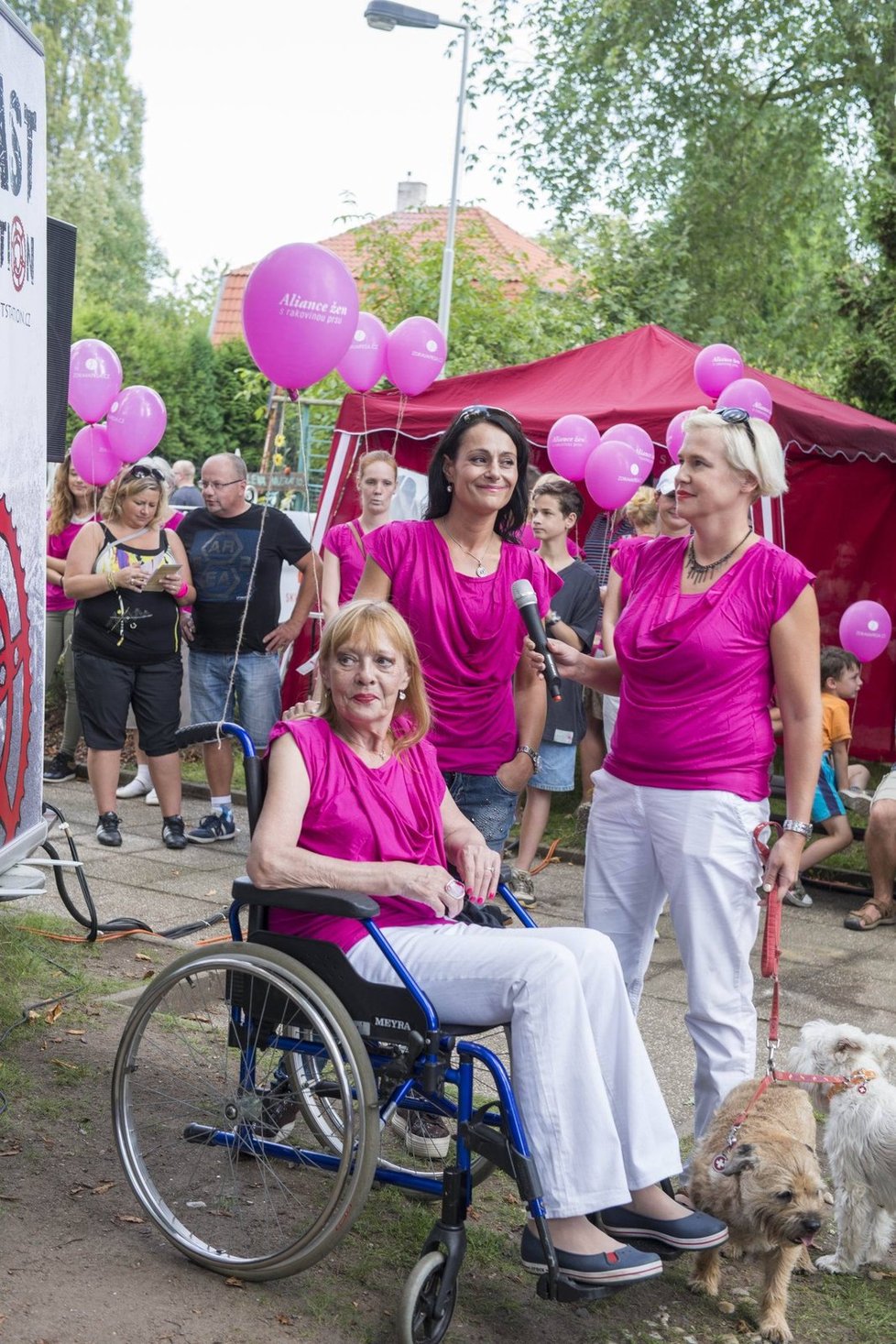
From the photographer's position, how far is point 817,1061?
351 centimetres

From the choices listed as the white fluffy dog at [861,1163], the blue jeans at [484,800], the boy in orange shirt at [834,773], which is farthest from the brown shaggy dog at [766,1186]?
the boy in orange shirt at [834,773]

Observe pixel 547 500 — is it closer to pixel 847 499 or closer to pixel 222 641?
pixel 222 641

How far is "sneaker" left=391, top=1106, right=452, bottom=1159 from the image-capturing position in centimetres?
361

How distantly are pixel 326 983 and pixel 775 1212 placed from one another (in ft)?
3.37

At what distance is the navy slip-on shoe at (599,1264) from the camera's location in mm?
2633

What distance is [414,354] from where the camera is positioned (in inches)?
363

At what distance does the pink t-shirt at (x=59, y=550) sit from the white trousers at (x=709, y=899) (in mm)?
6346

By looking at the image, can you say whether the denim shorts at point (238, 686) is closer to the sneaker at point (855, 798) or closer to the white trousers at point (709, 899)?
the sneaker at point (855, 798)

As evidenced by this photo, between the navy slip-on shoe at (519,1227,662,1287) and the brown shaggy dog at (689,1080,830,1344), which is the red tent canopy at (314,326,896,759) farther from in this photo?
the navy slip-on shoe at (519,1227,662,1287)

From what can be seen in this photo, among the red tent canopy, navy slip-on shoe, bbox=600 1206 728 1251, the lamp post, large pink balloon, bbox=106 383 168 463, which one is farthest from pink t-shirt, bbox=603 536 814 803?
the lamp post

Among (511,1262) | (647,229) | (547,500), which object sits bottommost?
(511,1262)

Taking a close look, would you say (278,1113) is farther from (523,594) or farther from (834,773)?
(834,773)

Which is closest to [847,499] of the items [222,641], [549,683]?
[222,641]

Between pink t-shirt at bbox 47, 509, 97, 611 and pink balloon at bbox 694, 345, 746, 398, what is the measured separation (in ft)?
12.9
